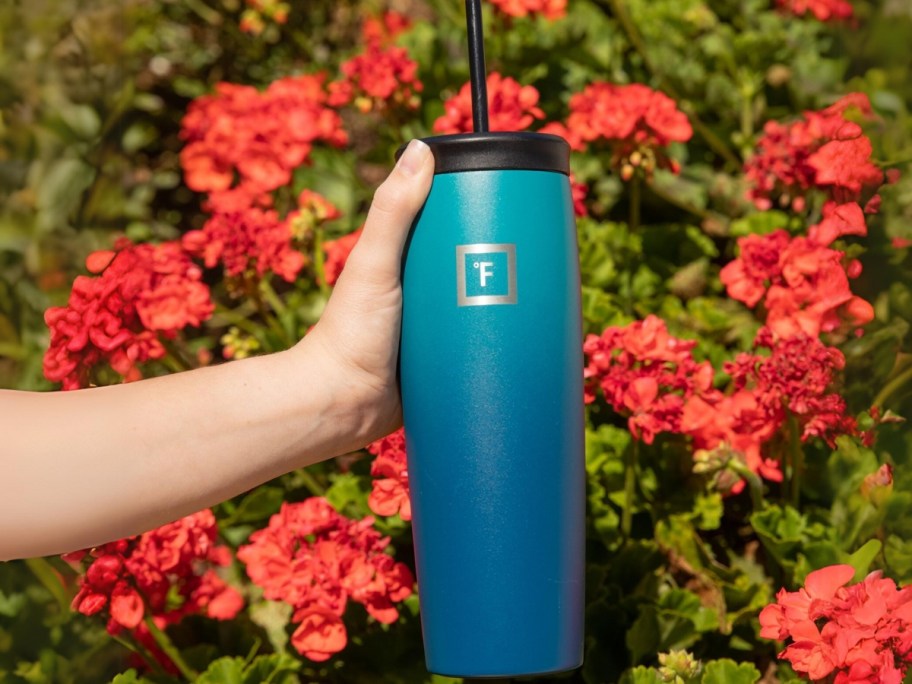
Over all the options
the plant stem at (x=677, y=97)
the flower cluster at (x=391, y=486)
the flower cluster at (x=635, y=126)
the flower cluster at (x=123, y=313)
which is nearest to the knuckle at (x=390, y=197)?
the flower cluster at (x=391, y=486)

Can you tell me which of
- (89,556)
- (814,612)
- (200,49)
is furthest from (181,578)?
(200,49)

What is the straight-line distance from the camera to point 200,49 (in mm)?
2891

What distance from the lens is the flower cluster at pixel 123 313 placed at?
1.38 metres

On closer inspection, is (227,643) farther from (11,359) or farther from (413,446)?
(11,359)

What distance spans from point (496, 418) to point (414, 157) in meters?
0.26

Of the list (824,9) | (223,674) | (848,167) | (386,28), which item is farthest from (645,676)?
(386,28)

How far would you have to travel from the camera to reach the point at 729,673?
1269 millimetres

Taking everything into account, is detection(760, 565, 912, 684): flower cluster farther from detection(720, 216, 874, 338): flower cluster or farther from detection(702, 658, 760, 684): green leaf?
detection(720, 216, 874, 338): flower cluster

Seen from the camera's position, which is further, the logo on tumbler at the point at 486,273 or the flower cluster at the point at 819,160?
the flower cluster at the point at 819,160

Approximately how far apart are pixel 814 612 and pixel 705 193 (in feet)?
3.67

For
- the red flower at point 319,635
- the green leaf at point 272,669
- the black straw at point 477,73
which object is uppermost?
the black straw at point 477,73

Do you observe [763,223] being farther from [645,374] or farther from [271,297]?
[271,297]

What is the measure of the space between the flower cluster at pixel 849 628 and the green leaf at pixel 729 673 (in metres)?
0.13

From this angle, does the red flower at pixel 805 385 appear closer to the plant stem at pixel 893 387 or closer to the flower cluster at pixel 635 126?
the plant stem at pixel 893 387
